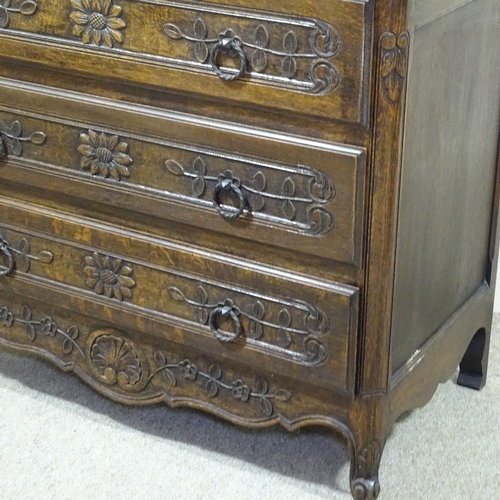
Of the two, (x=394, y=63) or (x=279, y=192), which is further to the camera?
(x=279, y=192)

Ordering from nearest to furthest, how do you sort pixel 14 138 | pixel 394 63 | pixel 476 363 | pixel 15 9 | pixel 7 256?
pixel 394 63 → pixel 15 9 → pixel 14 138 → pixel 7 256 → pixel 476 363

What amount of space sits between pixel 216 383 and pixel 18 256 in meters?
0.41

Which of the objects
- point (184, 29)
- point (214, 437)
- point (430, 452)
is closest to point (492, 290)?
point (430, 452)

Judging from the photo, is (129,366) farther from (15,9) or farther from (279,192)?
(15,9)

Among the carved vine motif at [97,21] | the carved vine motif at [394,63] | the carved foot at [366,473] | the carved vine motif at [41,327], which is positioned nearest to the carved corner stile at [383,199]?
the carved vine motif at [394,63]

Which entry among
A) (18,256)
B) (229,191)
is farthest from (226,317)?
(18,256)

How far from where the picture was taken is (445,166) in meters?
1.37

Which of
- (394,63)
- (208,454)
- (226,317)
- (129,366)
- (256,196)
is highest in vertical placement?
(394,63)

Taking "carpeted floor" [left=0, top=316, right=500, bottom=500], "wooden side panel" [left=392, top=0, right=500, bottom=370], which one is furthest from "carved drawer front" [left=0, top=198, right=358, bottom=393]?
"carpeted floor" [left=0, top=316, right=500, bottom=500]

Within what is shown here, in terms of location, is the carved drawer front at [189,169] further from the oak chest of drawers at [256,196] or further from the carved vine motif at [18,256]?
the carved vine motif at [18,256]

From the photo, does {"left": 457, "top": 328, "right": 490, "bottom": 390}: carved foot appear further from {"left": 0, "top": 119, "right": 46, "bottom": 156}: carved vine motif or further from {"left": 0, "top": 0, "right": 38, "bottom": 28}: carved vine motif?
{"left": 0, "top": 0, "right": 38, "bottom": 28}: carved vine motif

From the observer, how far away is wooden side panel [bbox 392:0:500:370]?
1.25m

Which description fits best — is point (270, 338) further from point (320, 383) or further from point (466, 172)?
point (466, 172)

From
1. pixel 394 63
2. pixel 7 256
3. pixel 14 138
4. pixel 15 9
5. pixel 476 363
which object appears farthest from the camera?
pixel 476 363
